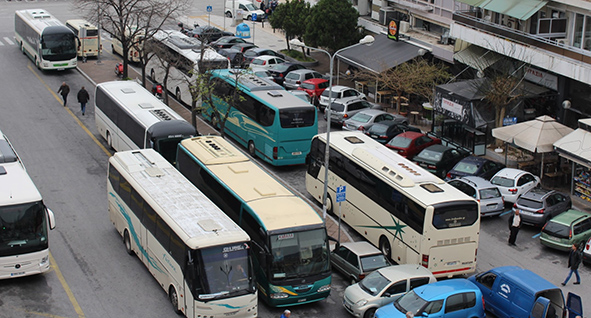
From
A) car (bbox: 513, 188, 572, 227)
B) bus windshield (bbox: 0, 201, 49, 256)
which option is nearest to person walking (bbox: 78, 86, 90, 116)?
bus windshield (bbox: 0, 201, 49, 256)

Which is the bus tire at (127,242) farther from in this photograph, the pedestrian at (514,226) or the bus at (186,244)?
the pedestrian at (514,226)

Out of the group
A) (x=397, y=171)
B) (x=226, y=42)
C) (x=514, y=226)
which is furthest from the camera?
(x=226, y=42)

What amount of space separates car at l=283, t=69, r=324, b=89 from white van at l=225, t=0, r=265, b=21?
2379 centimetres

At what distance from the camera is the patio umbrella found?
34.4 metres

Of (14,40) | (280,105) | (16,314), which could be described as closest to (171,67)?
(280,105)

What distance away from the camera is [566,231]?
28.8m

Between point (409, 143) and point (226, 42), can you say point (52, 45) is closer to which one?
point (226, 42)

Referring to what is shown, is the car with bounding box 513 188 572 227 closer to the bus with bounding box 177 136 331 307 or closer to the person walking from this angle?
the bus with bounding box 177 136 331 307

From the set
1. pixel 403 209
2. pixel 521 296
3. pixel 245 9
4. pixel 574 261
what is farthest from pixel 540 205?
pixel 245 9

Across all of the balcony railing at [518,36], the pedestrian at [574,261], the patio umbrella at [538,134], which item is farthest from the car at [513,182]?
the pedestrian at [574,261]

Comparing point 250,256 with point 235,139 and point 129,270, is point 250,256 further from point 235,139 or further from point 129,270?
point 235,139

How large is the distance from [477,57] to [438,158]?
9.31 m

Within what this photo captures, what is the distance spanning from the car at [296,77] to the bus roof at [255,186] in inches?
732

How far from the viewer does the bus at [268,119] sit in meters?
35.6
